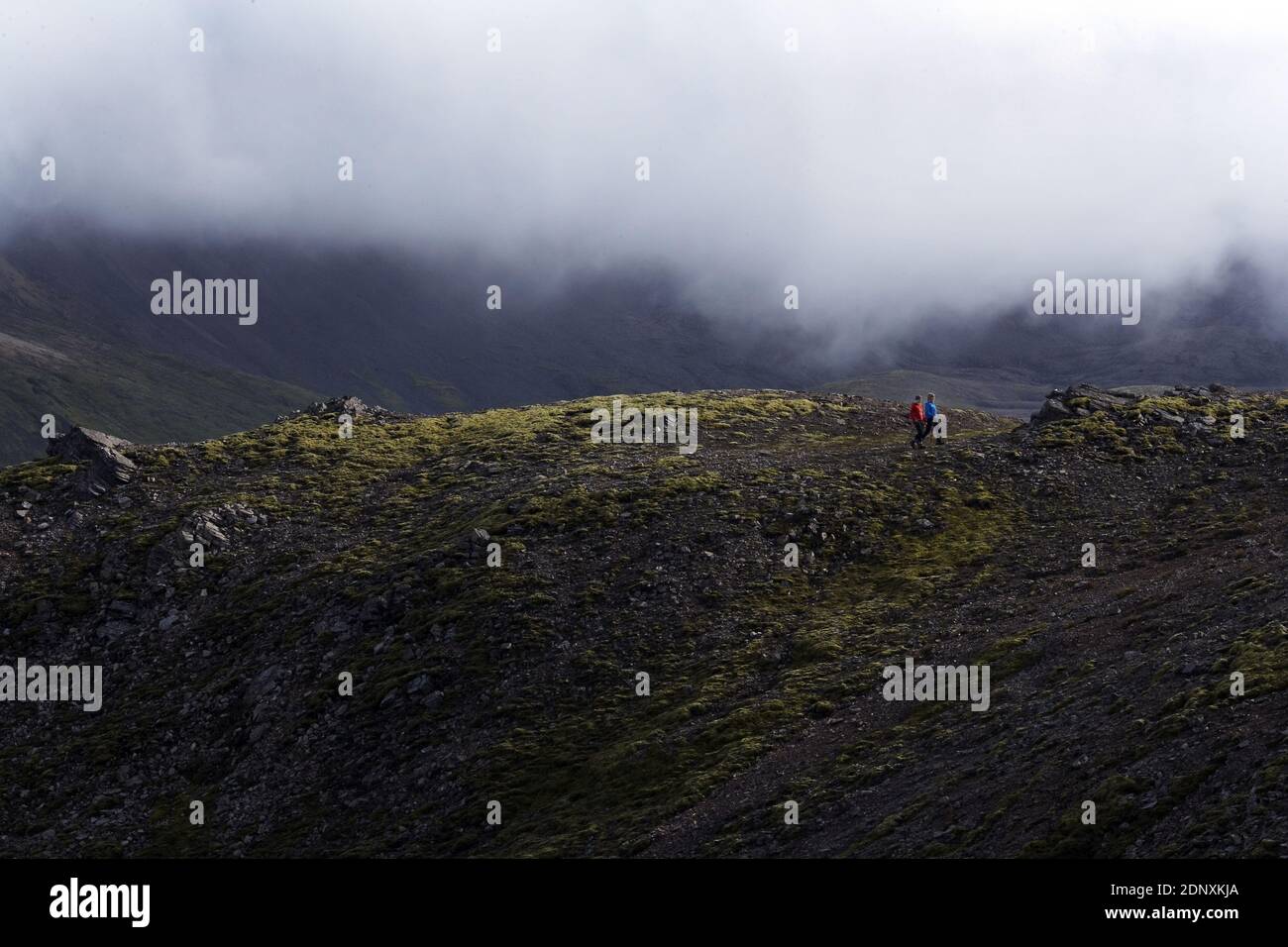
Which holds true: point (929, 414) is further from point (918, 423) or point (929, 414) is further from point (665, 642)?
point (665, 642)

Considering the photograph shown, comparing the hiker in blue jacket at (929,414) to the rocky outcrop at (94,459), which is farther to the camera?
the rocky outcrop at (94,459)

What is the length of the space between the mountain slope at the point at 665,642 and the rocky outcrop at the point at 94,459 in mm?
720

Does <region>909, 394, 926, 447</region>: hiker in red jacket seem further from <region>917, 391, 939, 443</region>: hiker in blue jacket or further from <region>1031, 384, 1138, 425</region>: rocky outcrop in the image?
<region>1031, 384, 1138, 425</region>: rocky outcrop

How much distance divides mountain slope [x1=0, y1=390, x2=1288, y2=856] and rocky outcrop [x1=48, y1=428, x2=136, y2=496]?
2.36ft

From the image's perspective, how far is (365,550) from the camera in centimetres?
5212

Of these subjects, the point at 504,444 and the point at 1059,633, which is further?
the point at 504,444

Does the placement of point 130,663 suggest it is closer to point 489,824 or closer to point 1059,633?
point 489,824

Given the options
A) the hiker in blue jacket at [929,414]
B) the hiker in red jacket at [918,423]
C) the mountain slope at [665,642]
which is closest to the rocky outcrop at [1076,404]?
the mountain slope at [665,642]

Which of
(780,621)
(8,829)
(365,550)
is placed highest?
(365,550)

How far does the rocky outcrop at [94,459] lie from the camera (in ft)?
192

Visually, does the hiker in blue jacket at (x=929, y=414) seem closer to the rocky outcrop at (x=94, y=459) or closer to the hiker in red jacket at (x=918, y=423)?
the hiker in red jacket at (x=918, y=423)
